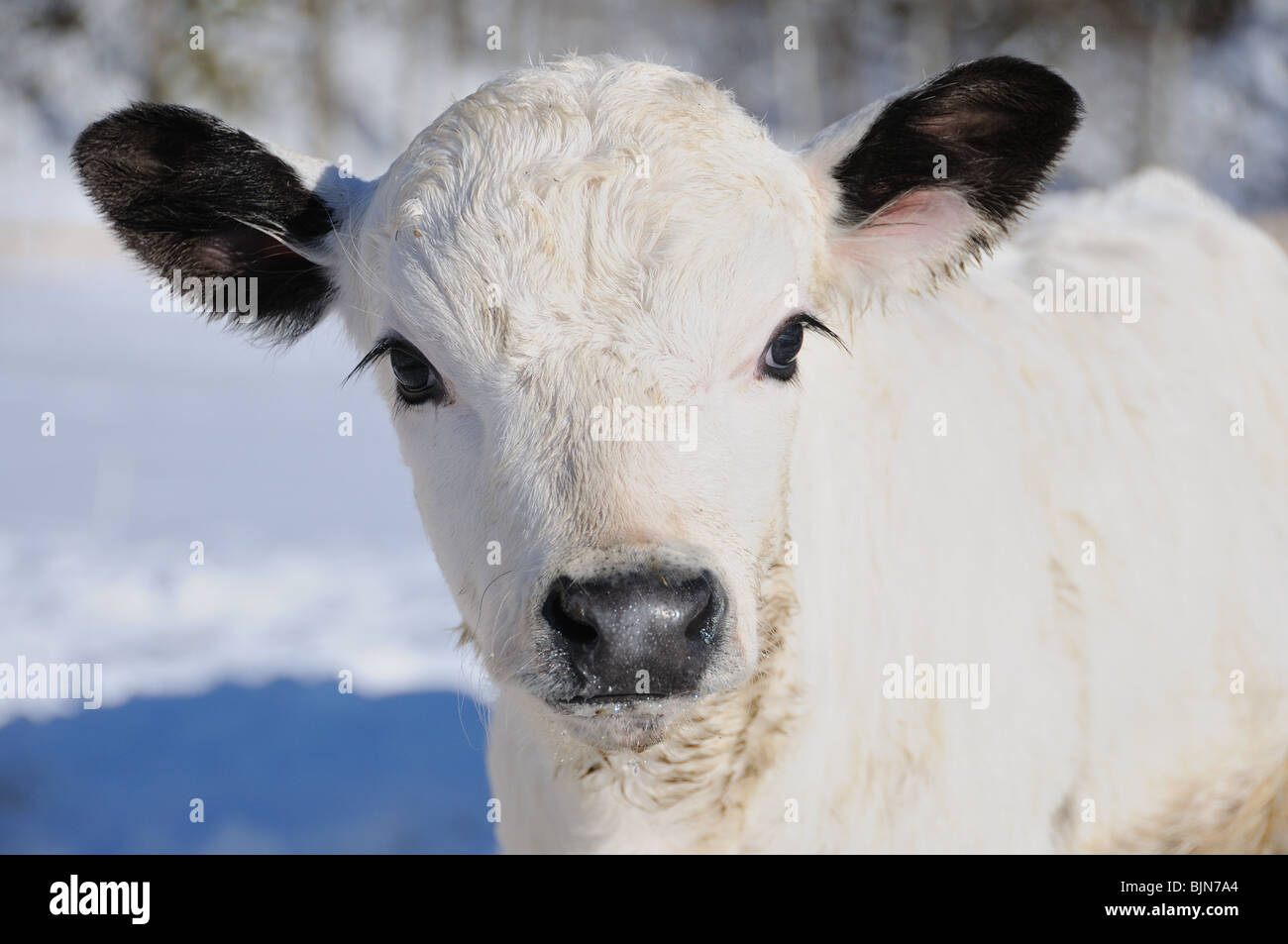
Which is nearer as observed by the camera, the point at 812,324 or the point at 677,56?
the point at 812,324

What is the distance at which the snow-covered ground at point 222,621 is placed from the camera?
497cm

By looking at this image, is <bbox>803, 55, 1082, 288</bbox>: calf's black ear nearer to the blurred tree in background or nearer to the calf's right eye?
the calf's right eye

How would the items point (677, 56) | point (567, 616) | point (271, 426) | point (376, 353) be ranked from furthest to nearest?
1. point (677, 56)
2. point (271, 426)
3. point (376, 353)
4. point (567, 616)

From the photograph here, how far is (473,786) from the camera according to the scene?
5.31 m

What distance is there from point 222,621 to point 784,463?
18.5 feet

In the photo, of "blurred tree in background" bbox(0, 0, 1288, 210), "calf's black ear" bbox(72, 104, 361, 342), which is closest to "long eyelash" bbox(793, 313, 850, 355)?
"calf's black ear" bbox(72, 104, 361, 342)

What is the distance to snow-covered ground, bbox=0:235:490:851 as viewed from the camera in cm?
497

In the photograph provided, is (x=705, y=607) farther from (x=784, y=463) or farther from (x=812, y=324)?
(x=812, y=324)

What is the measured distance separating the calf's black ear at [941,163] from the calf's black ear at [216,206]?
1.33 meters

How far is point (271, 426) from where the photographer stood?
40.0ft

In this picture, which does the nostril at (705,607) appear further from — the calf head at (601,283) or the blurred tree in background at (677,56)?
the blurred tree in background at (677,56)

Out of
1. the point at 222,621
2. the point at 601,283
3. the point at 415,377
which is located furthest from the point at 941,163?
the point at 222,621

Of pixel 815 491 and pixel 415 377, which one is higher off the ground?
pixel 415 377
